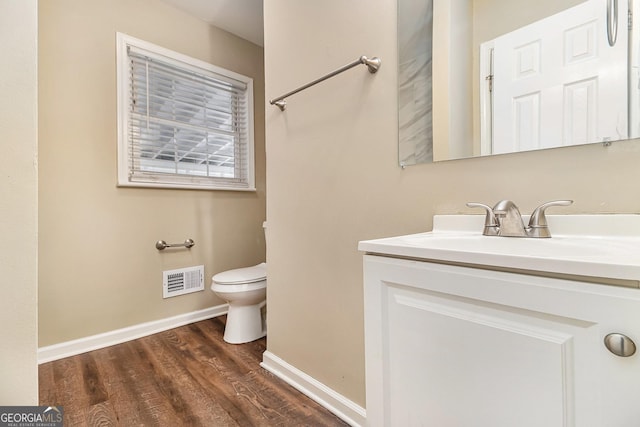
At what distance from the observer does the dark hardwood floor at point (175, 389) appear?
119 cm

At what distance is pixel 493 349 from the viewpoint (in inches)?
19.7

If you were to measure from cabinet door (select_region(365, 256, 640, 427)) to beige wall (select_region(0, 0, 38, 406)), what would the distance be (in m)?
0.76

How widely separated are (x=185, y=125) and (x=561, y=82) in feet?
7.27

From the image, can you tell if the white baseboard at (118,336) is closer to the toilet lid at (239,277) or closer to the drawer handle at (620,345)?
the toilet lid at (239,277)

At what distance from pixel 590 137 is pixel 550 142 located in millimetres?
81

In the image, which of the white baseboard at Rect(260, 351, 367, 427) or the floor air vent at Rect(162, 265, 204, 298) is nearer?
the white baseboard at Rect(260, 351, 367, 427)

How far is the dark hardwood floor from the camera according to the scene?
3.92ft

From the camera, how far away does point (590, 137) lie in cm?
74

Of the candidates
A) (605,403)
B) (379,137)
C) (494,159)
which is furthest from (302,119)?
(605,403)

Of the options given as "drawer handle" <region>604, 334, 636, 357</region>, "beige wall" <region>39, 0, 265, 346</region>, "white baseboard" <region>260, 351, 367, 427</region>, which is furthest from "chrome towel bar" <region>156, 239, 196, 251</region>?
"drawer handle" <region>604, 334, 636, 357</region>

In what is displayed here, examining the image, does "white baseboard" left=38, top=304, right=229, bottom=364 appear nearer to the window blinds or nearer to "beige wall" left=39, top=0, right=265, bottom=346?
"beige wall" left=39, top=0, right=265, bottom=346

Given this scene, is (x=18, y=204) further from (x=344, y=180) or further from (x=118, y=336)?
(x=118, y=336)

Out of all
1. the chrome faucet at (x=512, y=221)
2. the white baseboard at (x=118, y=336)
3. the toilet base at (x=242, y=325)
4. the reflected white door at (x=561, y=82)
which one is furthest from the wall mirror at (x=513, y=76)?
the white baseboard at (x=118, y=336)

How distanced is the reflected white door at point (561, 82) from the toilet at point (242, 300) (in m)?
1.53
